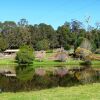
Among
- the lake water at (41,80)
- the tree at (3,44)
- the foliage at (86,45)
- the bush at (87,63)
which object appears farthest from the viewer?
the tree at (3,44)

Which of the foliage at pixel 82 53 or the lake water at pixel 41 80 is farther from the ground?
the foliage at pixel 82 53

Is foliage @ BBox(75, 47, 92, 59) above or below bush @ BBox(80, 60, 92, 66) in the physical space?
above

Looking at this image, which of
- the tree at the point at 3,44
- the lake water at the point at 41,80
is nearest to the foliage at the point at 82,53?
the tree at the point at 3,44

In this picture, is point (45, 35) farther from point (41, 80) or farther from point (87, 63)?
point (41, 80)

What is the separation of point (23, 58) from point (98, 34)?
129 ft

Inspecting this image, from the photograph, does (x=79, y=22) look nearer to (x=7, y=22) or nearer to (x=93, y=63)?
(x=7, y=22)

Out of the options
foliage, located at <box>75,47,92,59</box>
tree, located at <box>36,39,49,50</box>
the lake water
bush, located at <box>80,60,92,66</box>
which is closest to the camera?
the lake water

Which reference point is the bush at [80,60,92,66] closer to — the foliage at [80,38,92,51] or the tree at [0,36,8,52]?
the foliage at [80,38,92,51]

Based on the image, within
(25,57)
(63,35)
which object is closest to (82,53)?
(25,57)

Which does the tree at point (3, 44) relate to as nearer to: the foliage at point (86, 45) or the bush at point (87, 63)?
the foliage at point (86, 45)

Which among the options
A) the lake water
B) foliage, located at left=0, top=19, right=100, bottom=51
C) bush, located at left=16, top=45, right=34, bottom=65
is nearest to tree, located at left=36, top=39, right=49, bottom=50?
foliage, located at left=0, top=19, right=100, bottom=51

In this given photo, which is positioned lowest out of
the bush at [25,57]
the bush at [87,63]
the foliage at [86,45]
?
the bush at [87,63]

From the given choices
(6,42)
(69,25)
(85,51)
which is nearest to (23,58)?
(85,51)

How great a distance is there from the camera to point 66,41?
130 meters
